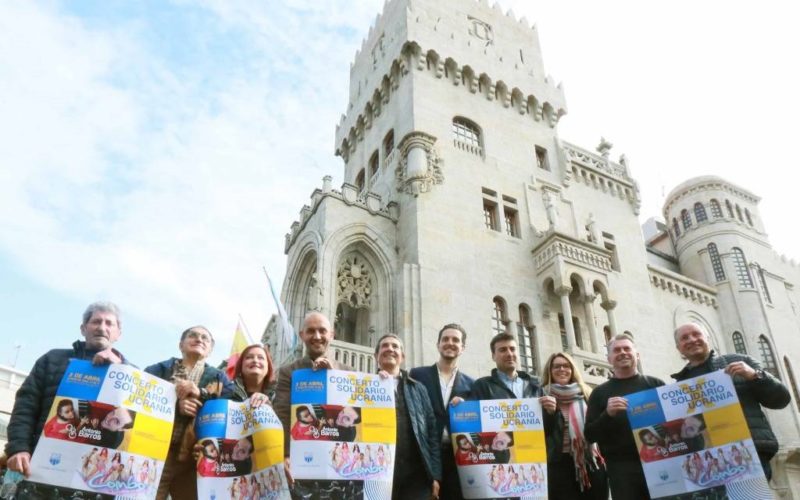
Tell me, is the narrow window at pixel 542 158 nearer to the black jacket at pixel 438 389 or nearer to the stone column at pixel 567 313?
the stone column at pixel 567 313

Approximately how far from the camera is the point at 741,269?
30.8 meters

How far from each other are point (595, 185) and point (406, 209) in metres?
10.6

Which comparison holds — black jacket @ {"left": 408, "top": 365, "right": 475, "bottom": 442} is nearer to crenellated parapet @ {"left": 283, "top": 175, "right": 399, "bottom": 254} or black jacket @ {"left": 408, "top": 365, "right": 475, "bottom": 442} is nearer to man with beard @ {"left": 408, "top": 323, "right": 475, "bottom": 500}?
man with beard @ {"left": 408, "top": 323, "right": 475, "bottom": 500}

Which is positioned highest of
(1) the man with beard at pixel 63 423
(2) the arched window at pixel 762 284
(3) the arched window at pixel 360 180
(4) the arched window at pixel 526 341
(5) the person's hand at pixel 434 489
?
(3) the arched window at pixel 360 180

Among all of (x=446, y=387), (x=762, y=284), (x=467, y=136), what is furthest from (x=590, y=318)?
(x=446, y=387)

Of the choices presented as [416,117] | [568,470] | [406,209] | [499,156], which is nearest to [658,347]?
[499,156]

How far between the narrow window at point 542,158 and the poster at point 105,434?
23.1 metres

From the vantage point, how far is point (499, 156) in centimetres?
2558

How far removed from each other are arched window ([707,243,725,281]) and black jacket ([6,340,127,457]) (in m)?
31.0

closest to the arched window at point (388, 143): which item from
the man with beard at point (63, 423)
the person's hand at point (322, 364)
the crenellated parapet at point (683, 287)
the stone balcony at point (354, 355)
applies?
the stone balcony at point (354, 355)

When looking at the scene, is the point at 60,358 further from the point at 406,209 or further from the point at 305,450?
the point at 406,209

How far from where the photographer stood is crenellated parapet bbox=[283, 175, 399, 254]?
21.6 meters

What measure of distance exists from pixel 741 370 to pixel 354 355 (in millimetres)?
13342

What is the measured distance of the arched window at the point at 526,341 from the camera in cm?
2130
